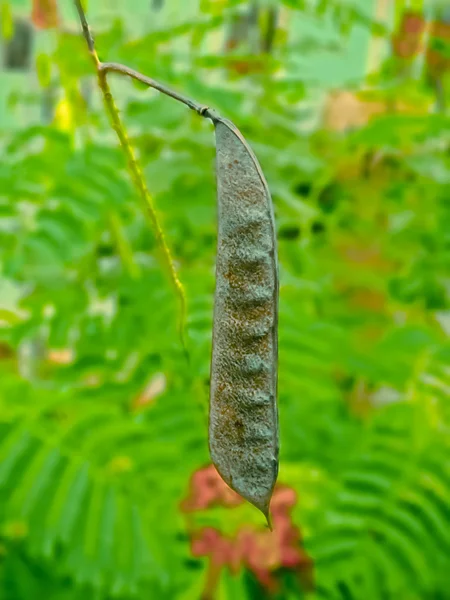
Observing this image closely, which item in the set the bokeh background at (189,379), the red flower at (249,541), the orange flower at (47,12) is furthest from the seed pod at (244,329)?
the orange flower at (47,12)

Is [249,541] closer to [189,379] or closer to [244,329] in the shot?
[189,379]

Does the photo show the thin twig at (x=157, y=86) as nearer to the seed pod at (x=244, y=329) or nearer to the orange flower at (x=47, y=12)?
the seed pod at (x=244, y=329)

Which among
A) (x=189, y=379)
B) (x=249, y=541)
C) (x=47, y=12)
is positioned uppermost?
(x=47, y=12)

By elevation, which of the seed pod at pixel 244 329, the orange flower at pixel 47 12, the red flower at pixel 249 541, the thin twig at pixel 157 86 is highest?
the thin twig at pixel 157 86

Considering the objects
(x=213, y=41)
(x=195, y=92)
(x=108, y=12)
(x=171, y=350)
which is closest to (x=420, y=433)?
(x=171, y=350)

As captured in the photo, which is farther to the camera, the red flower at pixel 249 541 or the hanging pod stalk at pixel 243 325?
the red flower at pixel 249 541

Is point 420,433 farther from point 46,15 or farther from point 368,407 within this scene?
point 46,15

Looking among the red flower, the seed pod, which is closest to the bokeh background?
the red flower

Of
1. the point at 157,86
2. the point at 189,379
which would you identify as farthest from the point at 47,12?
the point at 157,86
